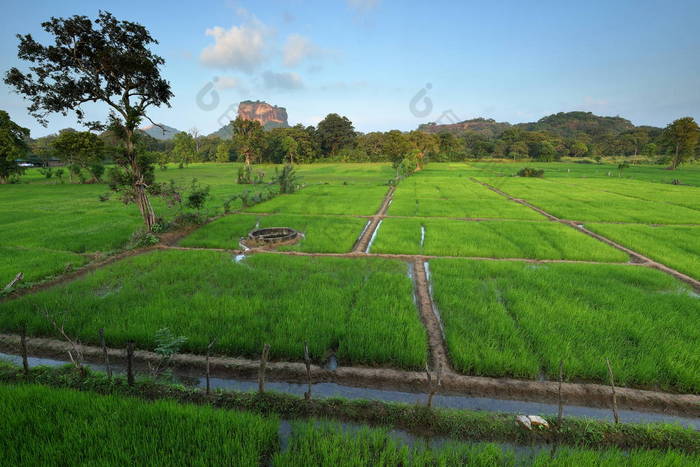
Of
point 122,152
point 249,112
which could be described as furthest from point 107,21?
point 249,112

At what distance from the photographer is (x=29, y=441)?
2803 mm

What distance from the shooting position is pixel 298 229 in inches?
482

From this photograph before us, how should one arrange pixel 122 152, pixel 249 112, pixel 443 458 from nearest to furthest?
pixel 443 458, pixel 122 152, pixel 249 112

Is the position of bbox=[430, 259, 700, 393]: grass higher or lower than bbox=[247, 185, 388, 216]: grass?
lower

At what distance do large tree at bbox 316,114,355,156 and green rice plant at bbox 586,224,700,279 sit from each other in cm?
6267

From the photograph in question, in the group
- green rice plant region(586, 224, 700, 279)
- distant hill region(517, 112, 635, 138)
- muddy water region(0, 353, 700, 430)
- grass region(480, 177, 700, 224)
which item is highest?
distant hill region(517, 112, 635, 138)

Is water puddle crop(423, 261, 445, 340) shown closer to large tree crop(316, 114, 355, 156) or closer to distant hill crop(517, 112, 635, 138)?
large tree crop(316, 114, 355, 156)

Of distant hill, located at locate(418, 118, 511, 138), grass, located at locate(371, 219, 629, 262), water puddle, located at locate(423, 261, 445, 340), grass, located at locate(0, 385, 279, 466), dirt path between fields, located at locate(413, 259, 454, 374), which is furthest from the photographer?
distant hill, located at locate(418, 118, 511, 138)

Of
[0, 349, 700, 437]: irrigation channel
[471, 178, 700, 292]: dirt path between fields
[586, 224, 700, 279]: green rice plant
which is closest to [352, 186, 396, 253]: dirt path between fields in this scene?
[0, 349, 700, 437]: irrigation channel

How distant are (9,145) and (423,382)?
38192mm

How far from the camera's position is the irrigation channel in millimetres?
3541

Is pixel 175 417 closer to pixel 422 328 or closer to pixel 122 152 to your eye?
pixel 422 328

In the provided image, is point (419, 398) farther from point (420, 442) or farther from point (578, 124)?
point (578, 124)

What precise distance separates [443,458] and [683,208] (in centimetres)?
2219
